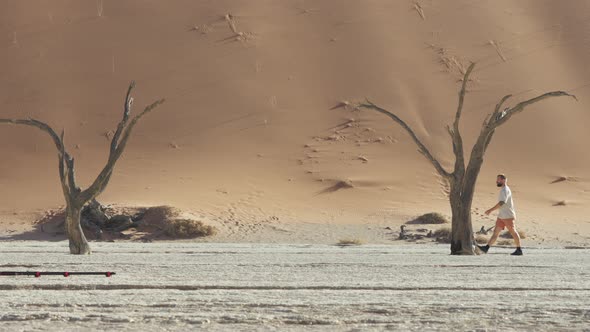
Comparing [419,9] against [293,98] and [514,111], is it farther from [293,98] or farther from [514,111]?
[514,111]

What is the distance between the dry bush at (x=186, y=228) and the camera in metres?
30.1

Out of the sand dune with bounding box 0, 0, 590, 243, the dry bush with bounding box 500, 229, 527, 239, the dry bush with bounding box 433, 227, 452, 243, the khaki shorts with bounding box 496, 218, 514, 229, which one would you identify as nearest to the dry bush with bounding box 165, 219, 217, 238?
the sand dune with bounding box 0, 0, 590, 243

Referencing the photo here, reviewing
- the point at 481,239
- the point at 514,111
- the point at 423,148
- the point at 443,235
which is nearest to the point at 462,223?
the point at 423,148

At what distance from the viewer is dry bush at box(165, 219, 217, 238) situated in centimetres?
3012

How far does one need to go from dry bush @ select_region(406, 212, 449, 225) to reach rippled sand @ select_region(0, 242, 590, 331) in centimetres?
1434

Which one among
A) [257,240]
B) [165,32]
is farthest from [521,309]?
[165,32]

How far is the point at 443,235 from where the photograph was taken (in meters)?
29.0

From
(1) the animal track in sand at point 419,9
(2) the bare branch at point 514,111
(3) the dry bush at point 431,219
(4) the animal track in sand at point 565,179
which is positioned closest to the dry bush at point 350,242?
(3) the dry bush at point 431,219

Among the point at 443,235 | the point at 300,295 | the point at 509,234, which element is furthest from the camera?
the point at 509,234

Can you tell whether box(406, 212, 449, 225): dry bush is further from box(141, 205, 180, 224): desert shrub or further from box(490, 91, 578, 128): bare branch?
box(490, 91, 578, 128): bare branch

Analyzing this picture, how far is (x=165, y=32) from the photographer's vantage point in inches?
1949

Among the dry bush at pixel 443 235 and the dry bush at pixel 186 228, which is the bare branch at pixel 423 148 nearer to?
the dry bush at pixel 443 235

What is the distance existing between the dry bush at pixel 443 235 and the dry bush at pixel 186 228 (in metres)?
6.09

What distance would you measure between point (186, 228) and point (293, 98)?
17674mm
